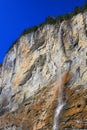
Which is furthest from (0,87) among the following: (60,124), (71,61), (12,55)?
(60,124)

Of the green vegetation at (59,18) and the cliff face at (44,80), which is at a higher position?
the green vegetation at (59,18)

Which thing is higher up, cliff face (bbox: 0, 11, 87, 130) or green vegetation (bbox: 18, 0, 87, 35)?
green vegetation (bbox: 18, 0, 87, 35)

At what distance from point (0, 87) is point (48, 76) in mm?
12337

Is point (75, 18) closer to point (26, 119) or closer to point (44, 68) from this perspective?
point (44, 68)

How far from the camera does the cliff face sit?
1451 inches

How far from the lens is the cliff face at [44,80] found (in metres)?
36.8

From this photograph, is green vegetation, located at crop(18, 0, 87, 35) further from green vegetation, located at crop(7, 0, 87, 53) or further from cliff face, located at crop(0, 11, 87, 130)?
cliff face, located at crop(0, 11, 87, 130)

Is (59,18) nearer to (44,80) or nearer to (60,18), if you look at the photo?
(60,18)

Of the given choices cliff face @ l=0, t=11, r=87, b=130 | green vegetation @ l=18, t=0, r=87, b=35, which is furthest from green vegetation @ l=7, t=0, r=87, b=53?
cliff face @ l=0, t=11, r=87, b=130

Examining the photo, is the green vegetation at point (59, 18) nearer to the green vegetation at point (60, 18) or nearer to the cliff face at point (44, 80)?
the green vegetation at point (60, 18)

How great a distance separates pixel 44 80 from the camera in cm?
4394

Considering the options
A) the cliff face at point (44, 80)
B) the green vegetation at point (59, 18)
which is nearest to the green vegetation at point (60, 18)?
the green vegetation at point (59, 18)

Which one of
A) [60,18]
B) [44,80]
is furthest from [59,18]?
[44,80]

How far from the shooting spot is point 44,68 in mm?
45375
